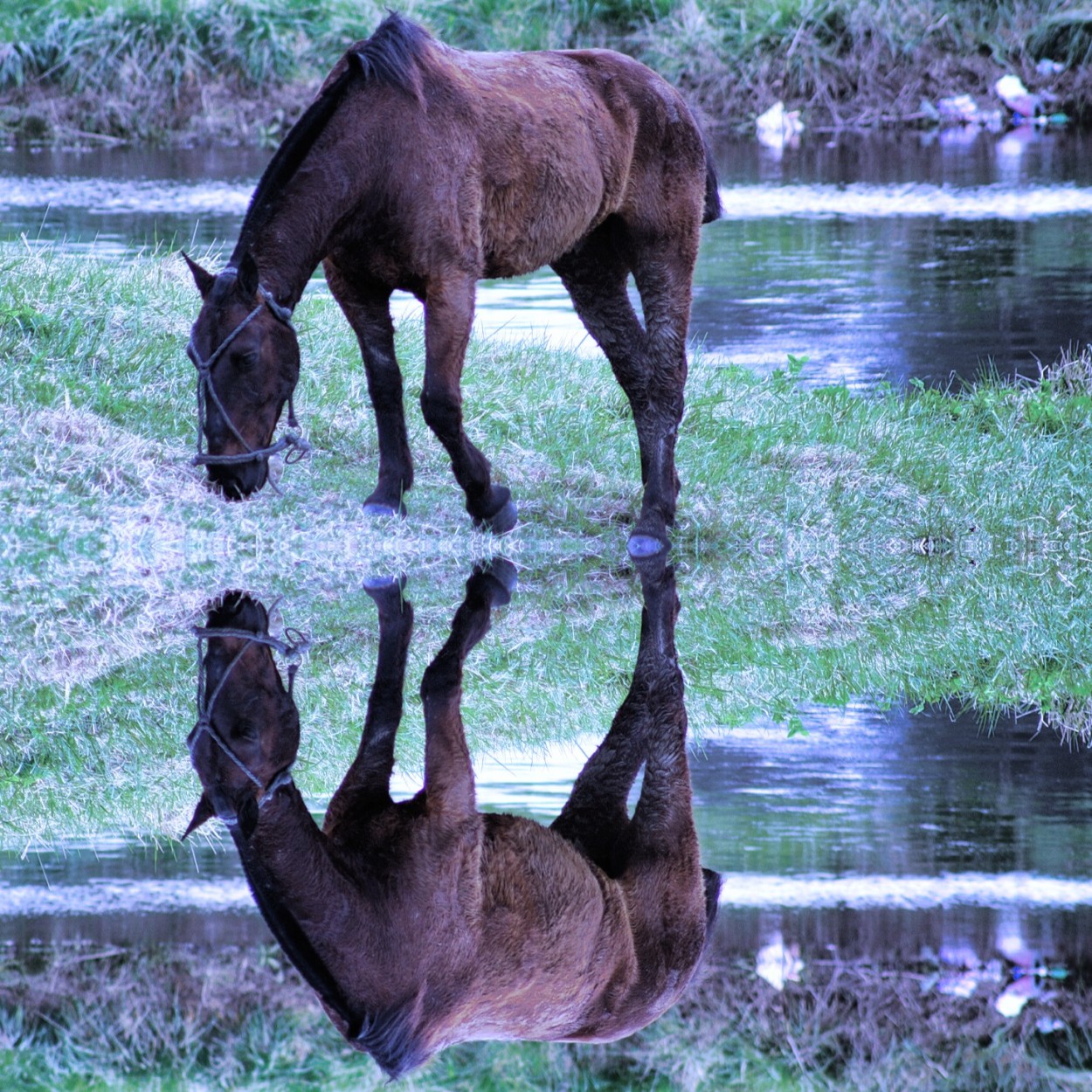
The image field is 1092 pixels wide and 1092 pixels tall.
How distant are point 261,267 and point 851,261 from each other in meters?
8.79

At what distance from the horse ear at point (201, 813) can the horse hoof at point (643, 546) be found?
11.8 ft

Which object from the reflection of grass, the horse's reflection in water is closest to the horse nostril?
the reflection of grass

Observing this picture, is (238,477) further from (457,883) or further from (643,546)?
(457,883)

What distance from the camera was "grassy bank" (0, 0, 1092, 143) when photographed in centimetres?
1872

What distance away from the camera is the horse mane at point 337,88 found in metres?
6.65

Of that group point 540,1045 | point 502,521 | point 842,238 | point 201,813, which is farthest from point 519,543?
point 842,238

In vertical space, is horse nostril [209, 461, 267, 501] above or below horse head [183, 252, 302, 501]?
below

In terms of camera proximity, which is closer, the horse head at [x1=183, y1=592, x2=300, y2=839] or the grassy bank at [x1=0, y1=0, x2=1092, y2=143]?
the horse head at [x1=183, y1=592, x2=300, y2=839]

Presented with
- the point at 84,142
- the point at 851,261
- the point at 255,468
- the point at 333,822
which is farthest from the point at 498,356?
the point at 84,142

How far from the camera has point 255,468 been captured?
22.3 ft

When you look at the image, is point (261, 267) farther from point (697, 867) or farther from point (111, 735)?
point (697, 867)

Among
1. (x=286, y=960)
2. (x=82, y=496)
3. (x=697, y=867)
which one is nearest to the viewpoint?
(x=286, y=960)

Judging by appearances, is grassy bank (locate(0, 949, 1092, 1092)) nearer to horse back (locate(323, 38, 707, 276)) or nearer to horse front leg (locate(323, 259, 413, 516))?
horse back (locate(323, 38, 707, 276))

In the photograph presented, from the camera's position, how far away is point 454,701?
17.7ft
